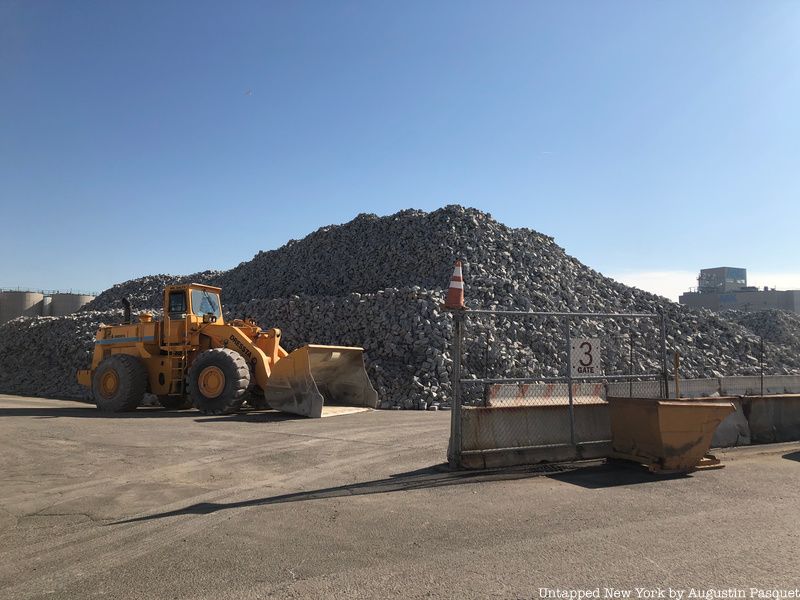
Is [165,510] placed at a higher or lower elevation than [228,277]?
lower

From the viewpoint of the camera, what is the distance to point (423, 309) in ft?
61.2

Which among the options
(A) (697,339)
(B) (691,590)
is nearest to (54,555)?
(B) (691,590)

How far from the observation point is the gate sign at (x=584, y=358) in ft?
26.3

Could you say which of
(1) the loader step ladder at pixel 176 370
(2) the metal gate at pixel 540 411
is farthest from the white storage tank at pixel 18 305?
(2) the metal gate at pixel 540 411

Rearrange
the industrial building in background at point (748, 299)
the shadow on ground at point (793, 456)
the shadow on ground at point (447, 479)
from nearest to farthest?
the shadow on ground at point (447, 479)
the shadow on ground at point (793, 456)
the industrial building in background at point (748, 299)

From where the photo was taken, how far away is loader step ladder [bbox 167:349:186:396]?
44.7 ft

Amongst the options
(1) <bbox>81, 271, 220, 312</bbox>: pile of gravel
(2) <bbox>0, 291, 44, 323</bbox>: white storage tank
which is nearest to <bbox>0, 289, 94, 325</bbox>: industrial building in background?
(2) <bbox>0, 291, 44, 323</bbox>: white storage tank

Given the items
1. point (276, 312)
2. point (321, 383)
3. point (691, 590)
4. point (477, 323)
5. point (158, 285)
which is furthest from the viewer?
point (158, 285)

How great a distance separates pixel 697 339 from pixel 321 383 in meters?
17.3

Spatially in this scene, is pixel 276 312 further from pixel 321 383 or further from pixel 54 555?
pixel 54 555

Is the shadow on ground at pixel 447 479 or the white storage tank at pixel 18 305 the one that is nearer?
the shadow on ground at pixel 447 479

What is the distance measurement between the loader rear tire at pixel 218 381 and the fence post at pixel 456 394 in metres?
6.31

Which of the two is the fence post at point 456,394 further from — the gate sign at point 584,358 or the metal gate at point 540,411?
the gate sign at point 584,358

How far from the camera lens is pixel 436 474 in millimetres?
7195
